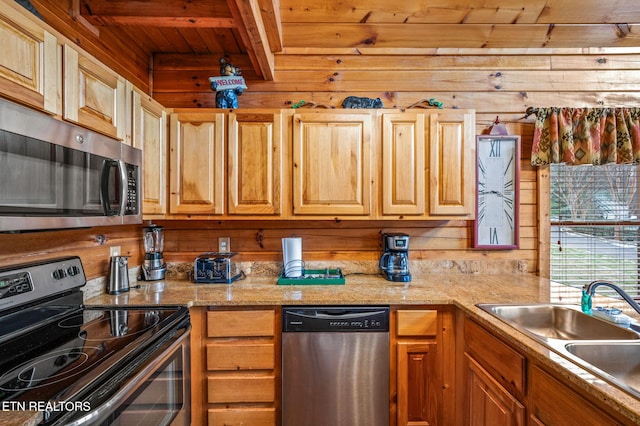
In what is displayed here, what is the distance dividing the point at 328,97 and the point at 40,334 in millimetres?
2108

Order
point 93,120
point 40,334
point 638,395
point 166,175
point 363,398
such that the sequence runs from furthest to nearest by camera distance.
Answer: point 166,175 → point 363,398 → point 93,120 → point 40,334 → point 638,395

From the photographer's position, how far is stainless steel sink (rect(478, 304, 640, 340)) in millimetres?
1436

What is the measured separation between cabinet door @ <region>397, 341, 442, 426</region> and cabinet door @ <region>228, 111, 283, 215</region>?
114 cm

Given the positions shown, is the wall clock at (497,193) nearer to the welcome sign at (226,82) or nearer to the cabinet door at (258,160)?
the cabinet door at (258,160)

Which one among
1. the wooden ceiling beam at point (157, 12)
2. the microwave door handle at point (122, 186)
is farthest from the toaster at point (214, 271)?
the wooden ceiling beam at point (157, 12)

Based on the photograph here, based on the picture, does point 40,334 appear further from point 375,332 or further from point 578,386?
point 578,386

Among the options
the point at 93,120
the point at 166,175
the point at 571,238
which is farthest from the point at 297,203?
the point at 571,238

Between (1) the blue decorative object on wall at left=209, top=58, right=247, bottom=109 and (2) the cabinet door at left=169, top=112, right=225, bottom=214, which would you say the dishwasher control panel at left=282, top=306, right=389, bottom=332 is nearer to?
(2) the cabinet door at left=169, top=112, right=225, bottom=214

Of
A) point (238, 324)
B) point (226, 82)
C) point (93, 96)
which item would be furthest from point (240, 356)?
point (226, 82)

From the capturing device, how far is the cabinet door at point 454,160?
2045mm

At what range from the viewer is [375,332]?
1707 millimetres

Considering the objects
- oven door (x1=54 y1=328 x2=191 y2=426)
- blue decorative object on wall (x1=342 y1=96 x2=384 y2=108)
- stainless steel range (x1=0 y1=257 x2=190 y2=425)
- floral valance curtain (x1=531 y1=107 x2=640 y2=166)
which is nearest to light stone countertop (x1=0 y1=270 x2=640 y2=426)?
stainless steel range (x1=0 y1=257 x2=190 y2=425)

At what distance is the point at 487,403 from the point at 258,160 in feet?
5.80

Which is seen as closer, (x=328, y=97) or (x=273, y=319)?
(x=273, y=319)
